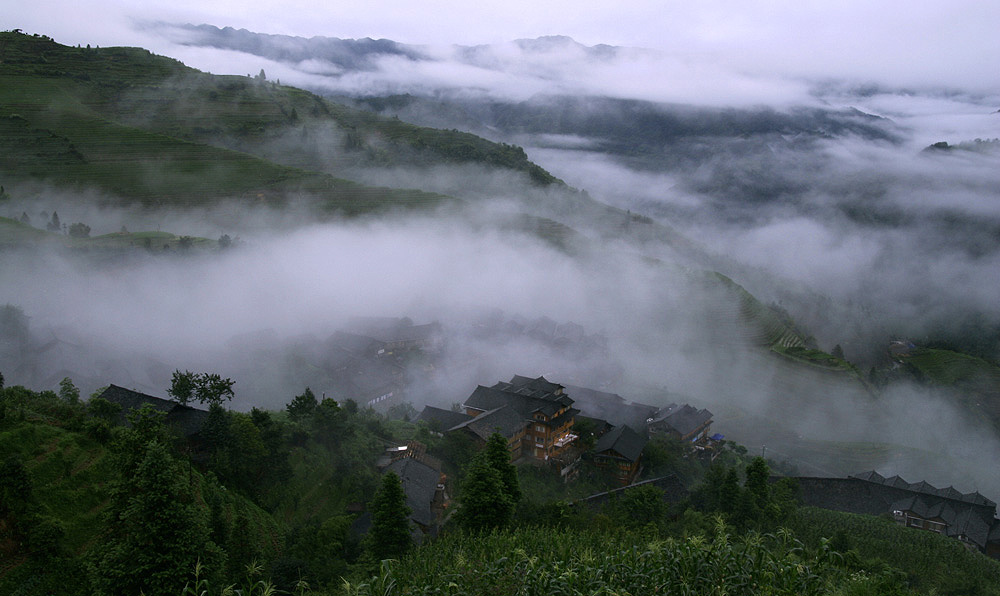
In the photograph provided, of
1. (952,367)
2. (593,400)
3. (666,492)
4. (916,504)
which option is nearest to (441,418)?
(593,400)

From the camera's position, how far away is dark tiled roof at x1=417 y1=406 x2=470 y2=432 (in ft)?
86.7

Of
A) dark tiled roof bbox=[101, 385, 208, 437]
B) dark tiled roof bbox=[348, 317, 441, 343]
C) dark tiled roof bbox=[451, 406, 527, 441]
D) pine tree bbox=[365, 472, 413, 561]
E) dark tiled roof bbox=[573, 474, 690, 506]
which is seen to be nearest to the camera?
pine tree bbox=[365, 472, 413, 561]

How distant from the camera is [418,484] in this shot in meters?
19.8

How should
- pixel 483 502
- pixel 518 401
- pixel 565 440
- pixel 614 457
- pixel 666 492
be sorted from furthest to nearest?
1. pixel 518 401
2. pixel 565 440
3. pixel 614 457
4. pixel 666 492
5. pixel 483 502

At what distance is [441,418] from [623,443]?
8253mm

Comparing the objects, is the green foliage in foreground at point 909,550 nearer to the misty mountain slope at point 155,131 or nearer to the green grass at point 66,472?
the green grass at point 66,472

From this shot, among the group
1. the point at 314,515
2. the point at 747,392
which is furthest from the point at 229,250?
the point at 747,392

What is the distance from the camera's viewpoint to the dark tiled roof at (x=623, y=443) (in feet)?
85.0

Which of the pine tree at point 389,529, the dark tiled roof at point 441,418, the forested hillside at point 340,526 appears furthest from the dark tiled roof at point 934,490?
the pine tree at point 389,529

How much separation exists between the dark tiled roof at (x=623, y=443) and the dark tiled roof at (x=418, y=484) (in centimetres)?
835

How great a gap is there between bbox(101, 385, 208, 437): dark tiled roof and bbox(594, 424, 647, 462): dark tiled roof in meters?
15.9

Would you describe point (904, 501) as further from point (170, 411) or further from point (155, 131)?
point (155, 131)

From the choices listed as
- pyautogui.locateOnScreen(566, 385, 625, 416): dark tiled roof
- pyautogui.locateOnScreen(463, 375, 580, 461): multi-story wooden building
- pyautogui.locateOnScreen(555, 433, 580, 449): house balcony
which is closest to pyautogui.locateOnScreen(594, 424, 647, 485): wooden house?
pyautogui.locateOnScreen(555, 433, 580, 449): house balcony

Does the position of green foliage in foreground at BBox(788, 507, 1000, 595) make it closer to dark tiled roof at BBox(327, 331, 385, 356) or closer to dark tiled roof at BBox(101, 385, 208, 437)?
dark tiled roof at BBox(101, 385, 208, 437)
